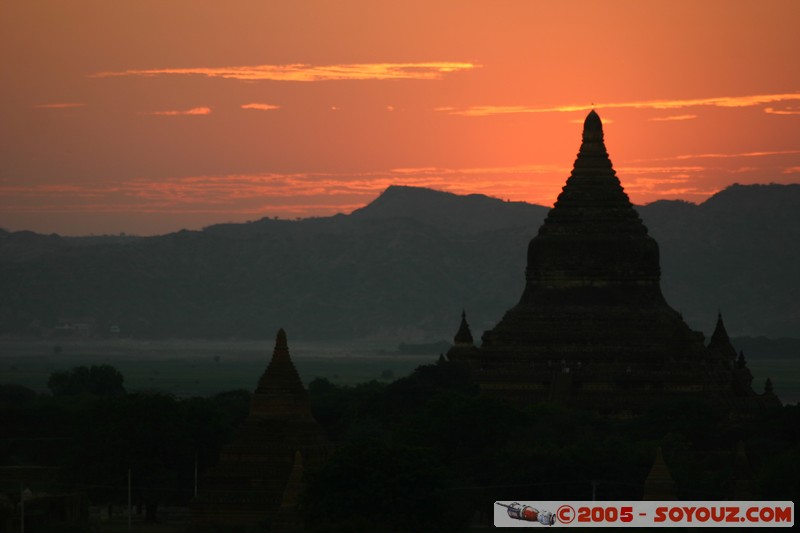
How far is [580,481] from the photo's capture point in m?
81.8

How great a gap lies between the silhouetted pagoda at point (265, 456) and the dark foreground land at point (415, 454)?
90.0 inches

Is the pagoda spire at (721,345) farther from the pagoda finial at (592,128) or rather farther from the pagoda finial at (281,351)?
the pagoda finial at (281,351)

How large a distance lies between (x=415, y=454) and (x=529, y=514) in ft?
22.0

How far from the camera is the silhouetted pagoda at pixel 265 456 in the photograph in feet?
261

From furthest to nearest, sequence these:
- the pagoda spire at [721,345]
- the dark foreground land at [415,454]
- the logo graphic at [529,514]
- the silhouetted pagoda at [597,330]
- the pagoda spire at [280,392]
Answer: the pagoda spire at [721,345], the silhouetted pagoda at [597,330], the pagoda spire at [280,392], the dark foreground land at [415,454], the logo graphic at [529,514]

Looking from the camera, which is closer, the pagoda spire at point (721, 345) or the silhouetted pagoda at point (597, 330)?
the silhouetted pagoda at point (597, 330)

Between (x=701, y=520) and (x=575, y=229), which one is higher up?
(x=575, y=229)

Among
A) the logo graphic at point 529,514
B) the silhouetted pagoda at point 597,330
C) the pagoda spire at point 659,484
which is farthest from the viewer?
the silhouetted pagoda at point 597,330

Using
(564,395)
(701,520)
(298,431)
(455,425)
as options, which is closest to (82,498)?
(298,431)

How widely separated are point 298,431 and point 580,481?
8.05 meters

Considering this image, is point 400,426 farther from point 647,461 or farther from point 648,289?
point 648,289

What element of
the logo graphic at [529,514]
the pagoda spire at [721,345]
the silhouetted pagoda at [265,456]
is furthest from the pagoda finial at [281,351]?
the pagoda spire at [721,345]

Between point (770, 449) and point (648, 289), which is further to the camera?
point (648, 289)

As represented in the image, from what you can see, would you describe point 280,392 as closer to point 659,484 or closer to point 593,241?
point 659,484
